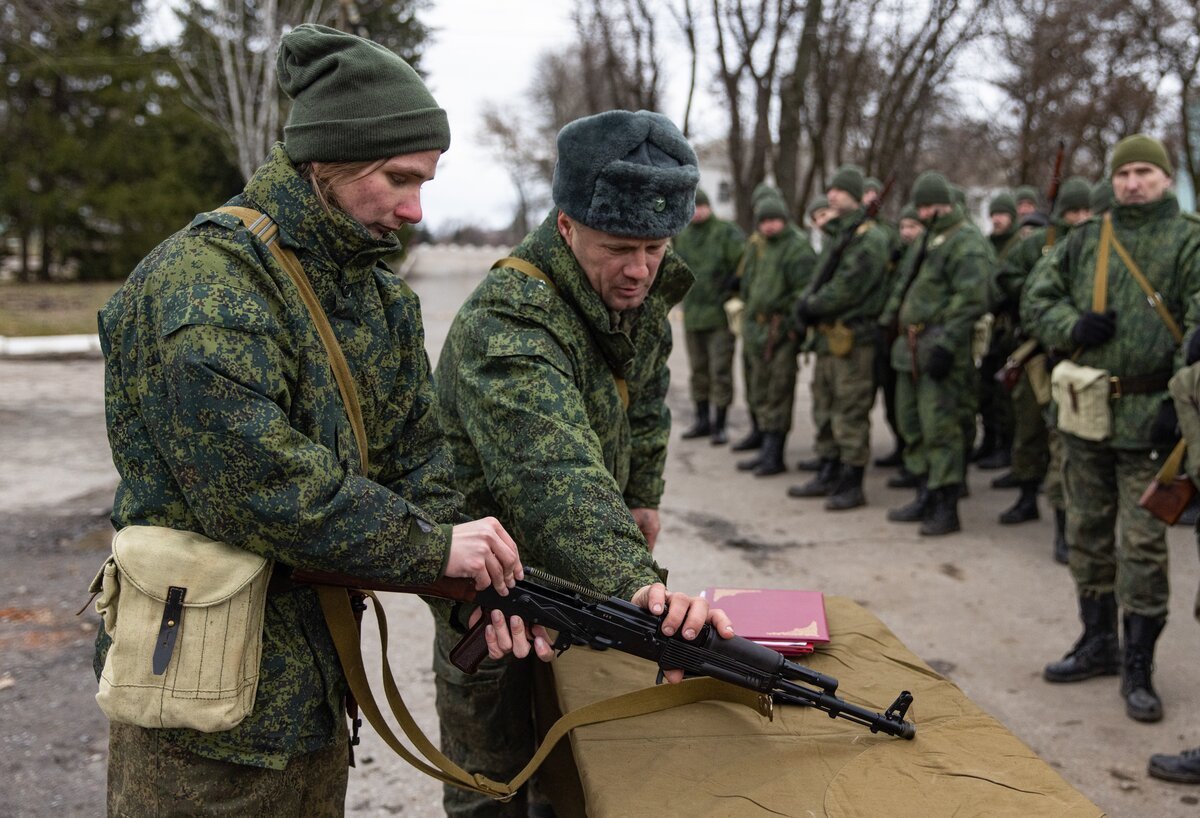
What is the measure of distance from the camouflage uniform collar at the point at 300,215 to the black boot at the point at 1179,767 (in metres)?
3.30

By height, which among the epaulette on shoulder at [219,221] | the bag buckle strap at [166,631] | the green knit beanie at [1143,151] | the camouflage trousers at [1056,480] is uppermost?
the green knit beanie at [1143,151]

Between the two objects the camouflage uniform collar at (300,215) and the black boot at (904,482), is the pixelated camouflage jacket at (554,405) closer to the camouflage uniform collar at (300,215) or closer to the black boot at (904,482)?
the camouflage uniform collar at (300,215)

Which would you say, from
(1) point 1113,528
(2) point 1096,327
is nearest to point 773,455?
(1) point 1113,528

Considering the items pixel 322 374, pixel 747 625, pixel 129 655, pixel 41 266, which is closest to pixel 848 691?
pixel 747 625

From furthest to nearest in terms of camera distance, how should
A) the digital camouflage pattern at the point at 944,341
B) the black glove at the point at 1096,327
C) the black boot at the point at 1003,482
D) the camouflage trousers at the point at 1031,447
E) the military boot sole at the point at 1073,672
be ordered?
1. the black boot at the point at 1003,482
2. the camouflage trousers at the point at 1031,447
3. the digital camouflage pattern at the point at 944,341
4. the military boot sole at the point at 1073,672
5. the black glove at the point at 1096,327

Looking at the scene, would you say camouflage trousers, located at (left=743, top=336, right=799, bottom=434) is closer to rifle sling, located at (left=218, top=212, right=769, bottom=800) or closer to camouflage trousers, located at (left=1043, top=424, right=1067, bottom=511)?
camouflage trousers, located at (left=1043, top=424, right=1067, bottom=511)

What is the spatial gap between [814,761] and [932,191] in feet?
19.3

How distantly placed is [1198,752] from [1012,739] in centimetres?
212

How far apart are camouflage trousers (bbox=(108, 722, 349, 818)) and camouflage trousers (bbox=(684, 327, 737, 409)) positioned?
7.75 metres

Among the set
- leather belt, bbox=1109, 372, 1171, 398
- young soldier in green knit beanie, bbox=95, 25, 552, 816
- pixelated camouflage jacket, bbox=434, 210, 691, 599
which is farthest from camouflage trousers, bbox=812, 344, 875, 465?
young soldier in green knit beanie, bbox=95, 25, 552, 816

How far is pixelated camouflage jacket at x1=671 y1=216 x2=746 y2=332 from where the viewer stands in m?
9.44

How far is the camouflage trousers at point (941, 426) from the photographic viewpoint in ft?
22.1

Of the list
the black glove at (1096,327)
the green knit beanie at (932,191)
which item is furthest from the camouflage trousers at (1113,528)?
the green knit beanie at (932,191)

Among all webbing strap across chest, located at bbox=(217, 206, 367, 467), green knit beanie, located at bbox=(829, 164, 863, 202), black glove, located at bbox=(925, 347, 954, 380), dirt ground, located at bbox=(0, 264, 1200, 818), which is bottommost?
dirt ground, located at bbox=(0, 264, 1200, 818)
